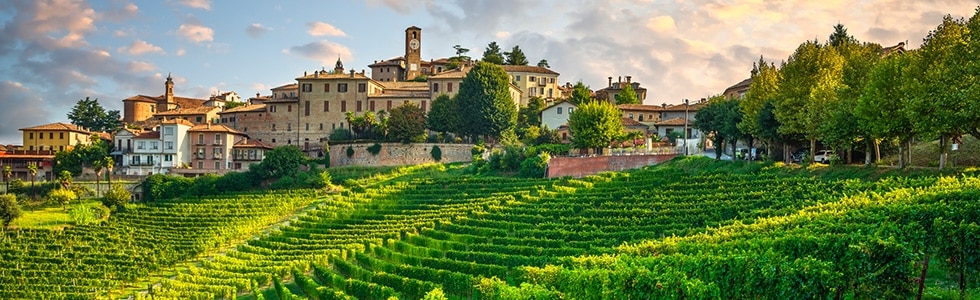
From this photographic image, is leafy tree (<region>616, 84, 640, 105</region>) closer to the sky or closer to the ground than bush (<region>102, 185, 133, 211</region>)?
closer to the sky

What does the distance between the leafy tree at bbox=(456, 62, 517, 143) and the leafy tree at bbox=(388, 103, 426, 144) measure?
3.68 meters

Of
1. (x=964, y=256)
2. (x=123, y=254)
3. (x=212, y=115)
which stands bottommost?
(x=123, y=254)

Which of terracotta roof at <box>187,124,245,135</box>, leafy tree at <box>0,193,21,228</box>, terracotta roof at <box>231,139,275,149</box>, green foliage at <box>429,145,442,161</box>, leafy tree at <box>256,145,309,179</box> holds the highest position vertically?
terracotta roof at <box>187,124,245,135</box>

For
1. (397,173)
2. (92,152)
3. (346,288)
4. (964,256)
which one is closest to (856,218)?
(964,256)

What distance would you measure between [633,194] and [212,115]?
6011cm

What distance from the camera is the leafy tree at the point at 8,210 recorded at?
201 ft

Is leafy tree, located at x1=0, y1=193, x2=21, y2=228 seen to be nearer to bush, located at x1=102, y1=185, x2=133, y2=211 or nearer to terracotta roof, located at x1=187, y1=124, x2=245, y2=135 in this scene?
bush, located at x1=102, y1=185, x2=133, y2=211

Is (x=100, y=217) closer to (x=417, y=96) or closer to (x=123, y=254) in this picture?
(x=123, y=254)

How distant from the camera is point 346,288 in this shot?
1278 inches

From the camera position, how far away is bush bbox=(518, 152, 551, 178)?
59125mm

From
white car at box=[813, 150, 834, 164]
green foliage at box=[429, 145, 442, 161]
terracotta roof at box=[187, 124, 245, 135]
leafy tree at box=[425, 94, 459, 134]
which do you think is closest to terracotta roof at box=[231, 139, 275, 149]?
terracotta roof at box=[187, 124, 245, 135]

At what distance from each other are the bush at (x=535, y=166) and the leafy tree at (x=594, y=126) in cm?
349

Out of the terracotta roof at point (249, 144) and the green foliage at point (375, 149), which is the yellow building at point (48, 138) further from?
the green foliage at point (375, 149)

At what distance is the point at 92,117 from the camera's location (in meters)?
110
